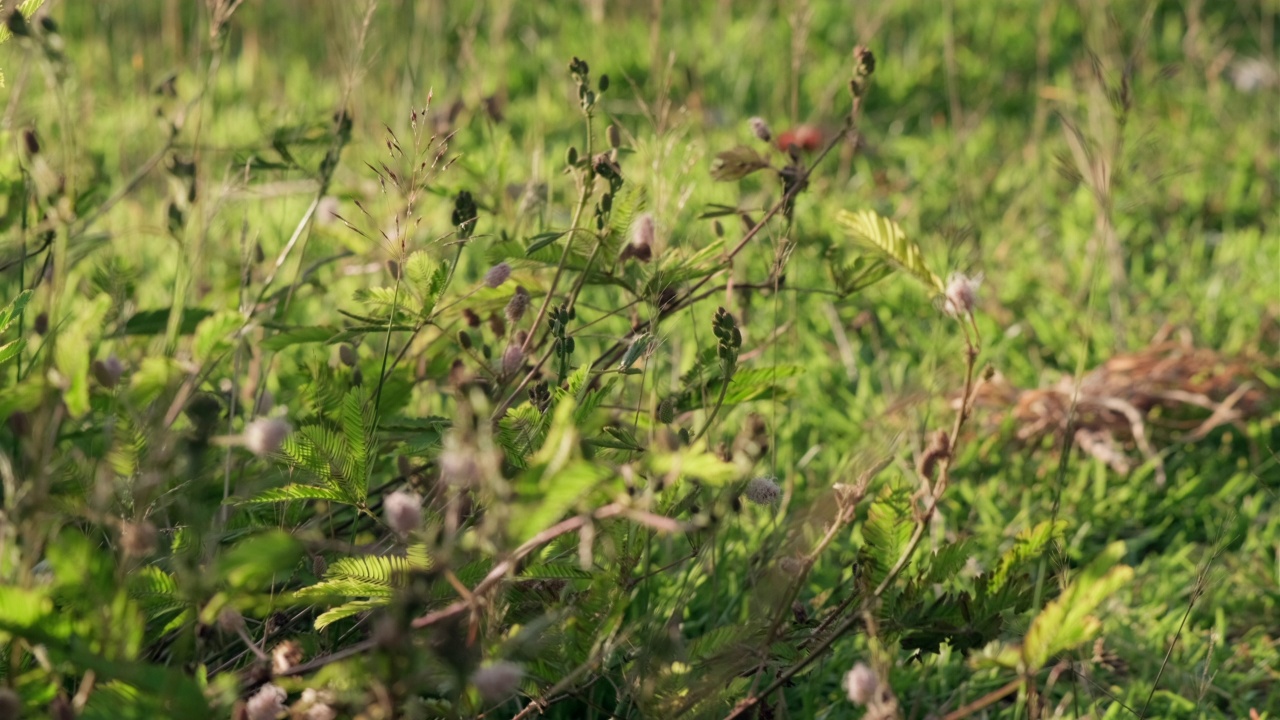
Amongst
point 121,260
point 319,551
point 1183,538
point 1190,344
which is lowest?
point 1183,538

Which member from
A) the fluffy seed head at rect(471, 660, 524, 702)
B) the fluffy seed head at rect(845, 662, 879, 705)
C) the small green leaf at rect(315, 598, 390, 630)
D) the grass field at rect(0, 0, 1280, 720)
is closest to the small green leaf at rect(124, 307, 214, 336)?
the grass field at rect(0, 0, 1280, 720)

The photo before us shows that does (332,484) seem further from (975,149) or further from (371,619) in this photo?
(975,149)

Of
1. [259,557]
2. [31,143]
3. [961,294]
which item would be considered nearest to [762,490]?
[961,294]

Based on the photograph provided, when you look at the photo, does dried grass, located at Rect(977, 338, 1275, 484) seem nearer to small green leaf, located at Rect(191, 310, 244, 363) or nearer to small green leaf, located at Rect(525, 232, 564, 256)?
small green leaf, located at Rect(525, 232, 564, 256)

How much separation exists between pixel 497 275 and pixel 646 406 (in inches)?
14.8

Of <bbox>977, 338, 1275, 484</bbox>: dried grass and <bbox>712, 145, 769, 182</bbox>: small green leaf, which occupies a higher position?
<bbox>712, 145, 769, 182</bbox>: small green leaf

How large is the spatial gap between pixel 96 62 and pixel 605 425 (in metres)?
3.06

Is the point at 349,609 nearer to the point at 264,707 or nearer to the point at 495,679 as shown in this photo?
the point at 264,707

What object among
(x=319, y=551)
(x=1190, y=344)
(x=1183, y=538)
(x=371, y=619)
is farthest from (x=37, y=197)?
(x=1190, y=344)

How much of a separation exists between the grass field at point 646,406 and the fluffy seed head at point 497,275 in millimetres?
31

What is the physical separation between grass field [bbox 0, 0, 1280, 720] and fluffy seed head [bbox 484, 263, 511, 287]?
31mm

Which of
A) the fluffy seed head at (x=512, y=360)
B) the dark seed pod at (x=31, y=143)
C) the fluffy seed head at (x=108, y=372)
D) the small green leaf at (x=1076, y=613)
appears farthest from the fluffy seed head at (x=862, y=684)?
the dark seed pod at (x=31, y=143)

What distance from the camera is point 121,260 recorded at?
1740 millimetres

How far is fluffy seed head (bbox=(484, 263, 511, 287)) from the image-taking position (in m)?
1.29
